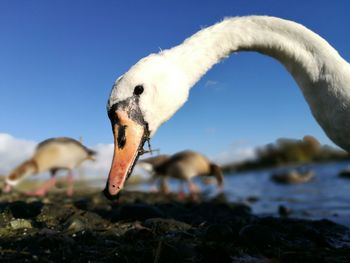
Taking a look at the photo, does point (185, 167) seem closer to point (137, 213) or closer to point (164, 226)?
point (137, 213)

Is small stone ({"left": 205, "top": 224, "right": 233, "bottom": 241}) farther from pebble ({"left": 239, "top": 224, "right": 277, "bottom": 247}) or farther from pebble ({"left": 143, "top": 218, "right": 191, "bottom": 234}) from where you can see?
pebble ({"left": 143, "top": 218, "right": 191, "bottom": 234})

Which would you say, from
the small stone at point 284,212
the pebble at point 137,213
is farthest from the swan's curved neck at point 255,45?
the small stone at point 284,212

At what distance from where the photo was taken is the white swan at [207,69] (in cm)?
488

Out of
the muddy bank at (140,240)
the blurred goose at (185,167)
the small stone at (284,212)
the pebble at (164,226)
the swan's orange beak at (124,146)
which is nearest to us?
the muddy bank at (140,240)

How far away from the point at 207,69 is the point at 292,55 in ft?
3.14

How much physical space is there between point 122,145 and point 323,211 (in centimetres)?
667

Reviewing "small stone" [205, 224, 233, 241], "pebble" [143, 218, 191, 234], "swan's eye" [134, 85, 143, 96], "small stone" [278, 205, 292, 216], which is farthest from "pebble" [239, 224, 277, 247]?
"small stone" [278, 205, 292, 216]

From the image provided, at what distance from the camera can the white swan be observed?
4.88 metres

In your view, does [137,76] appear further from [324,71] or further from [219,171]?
[219,171]

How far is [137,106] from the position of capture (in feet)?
16.2

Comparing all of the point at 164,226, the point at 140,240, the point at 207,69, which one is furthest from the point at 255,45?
the point at 140,240

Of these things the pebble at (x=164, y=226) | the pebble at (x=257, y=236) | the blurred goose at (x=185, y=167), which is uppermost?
the blurred goose at (x=185, y=167)

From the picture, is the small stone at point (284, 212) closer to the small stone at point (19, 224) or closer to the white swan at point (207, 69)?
the white swan at point (207, 69)

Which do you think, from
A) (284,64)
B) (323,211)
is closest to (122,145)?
(284,64)
